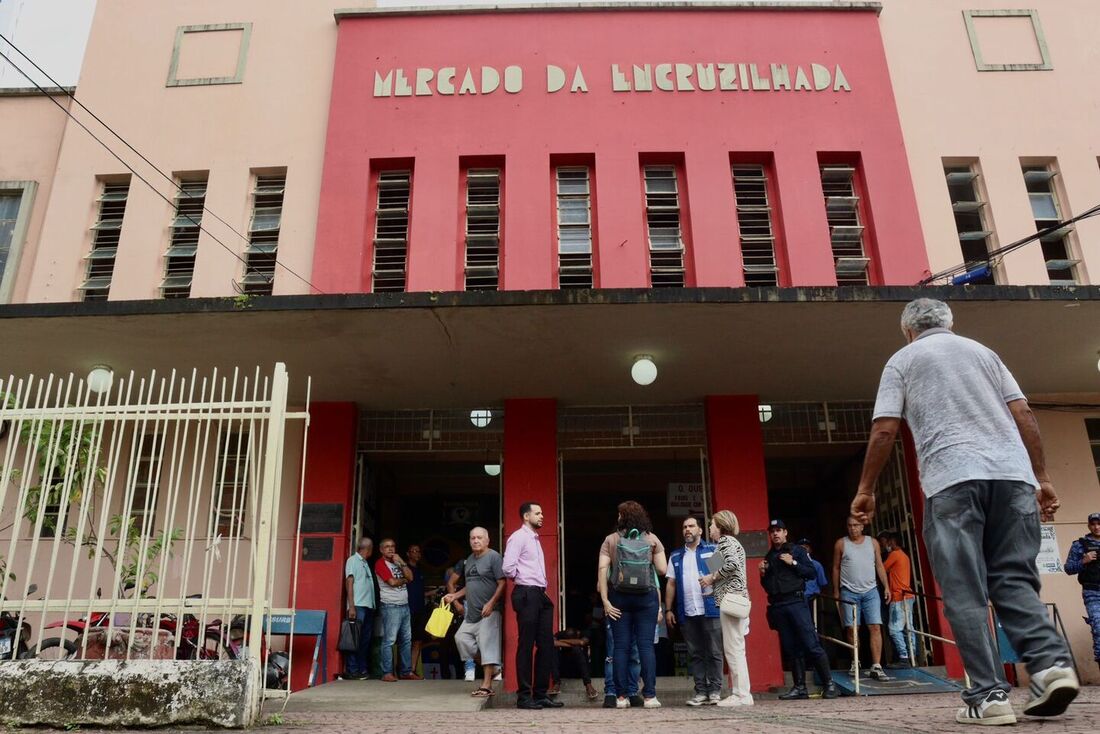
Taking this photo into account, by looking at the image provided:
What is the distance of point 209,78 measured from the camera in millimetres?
11570

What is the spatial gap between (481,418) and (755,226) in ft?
13.9

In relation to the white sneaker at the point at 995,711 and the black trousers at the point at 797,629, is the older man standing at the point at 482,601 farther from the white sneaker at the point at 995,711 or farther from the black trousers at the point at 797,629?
the white sneaker at the point at 995,711

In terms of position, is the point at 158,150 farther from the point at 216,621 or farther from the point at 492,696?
the point at 492,696

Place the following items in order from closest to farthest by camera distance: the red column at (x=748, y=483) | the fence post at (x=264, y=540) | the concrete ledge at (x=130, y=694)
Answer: the concrete ledge at (x=130, y=694) < the fence post at (x=264, y=540) < the red column at (x=748, y=483)

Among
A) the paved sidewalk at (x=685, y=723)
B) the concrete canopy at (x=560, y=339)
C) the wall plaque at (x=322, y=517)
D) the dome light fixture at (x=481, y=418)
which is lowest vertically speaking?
the paved sidewalk at (x=685, y=723)

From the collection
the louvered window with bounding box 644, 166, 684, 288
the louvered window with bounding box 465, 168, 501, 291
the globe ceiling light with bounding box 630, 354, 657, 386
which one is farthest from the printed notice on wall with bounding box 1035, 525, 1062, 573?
the louvered window with bounding box 465, 168, 501, 291

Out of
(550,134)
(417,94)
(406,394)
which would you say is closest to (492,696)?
(406,394)

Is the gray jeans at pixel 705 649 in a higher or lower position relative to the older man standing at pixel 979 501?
lower

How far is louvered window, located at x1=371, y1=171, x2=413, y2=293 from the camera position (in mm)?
10508

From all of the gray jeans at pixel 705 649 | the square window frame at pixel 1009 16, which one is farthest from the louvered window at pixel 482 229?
the square window frame at pixel 1009 16

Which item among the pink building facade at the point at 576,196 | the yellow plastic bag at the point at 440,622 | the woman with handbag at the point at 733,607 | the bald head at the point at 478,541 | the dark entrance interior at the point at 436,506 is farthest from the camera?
the dark entrance interior at the point at 436,506

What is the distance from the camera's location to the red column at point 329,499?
30.6 feet

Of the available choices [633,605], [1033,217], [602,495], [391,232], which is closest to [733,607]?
[633,605]

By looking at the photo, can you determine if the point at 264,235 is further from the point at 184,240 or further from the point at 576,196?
the point at 576,196
